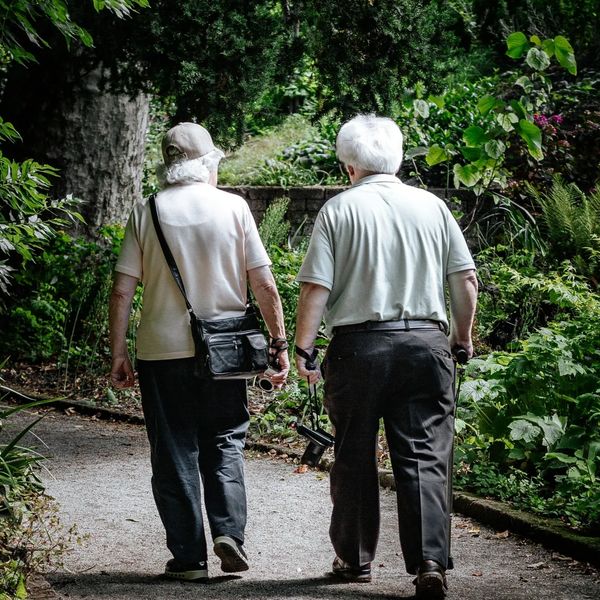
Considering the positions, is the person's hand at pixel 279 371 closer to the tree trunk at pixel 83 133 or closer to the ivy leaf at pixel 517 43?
the ivy leaf at pixel 517 43

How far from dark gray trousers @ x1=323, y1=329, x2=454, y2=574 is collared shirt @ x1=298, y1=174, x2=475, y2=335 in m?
0.10

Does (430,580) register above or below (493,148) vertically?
below

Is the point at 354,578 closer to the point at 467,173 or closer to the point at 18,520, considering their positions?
the point at 18,520

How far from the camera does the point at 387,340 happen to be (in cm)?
415

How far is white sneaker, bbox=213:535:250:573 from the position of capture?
438cm

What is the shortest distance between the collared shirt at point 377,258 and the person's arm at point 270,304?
34cm

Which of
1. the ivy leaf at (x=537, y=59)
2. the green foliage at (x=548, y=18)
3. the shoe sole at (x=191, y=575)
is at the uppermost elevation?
the green foliage at (x=548, y=18)

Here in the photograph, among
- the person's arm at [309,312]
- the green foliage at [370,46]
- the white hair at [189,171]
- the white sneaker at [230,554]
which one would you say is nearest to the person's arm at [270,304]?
the person's arm at [309,312]

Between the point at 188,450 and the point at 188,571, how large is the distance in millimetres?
506

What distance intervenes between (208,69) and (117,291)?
3.79 m

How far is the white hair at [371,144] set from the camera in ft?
14.2

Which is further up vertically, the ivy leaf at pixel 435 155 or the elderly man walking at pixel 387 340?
the ivy leaf at pixel 435 155

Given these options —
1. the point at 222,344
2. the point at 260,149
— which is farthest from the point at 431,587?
the point at 260,149

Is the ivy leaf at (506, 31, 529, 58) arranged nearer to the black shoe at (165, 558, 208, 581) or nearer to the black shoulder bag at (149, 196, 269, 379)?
the black shoulder bag at (149, 196, 269, 379)
